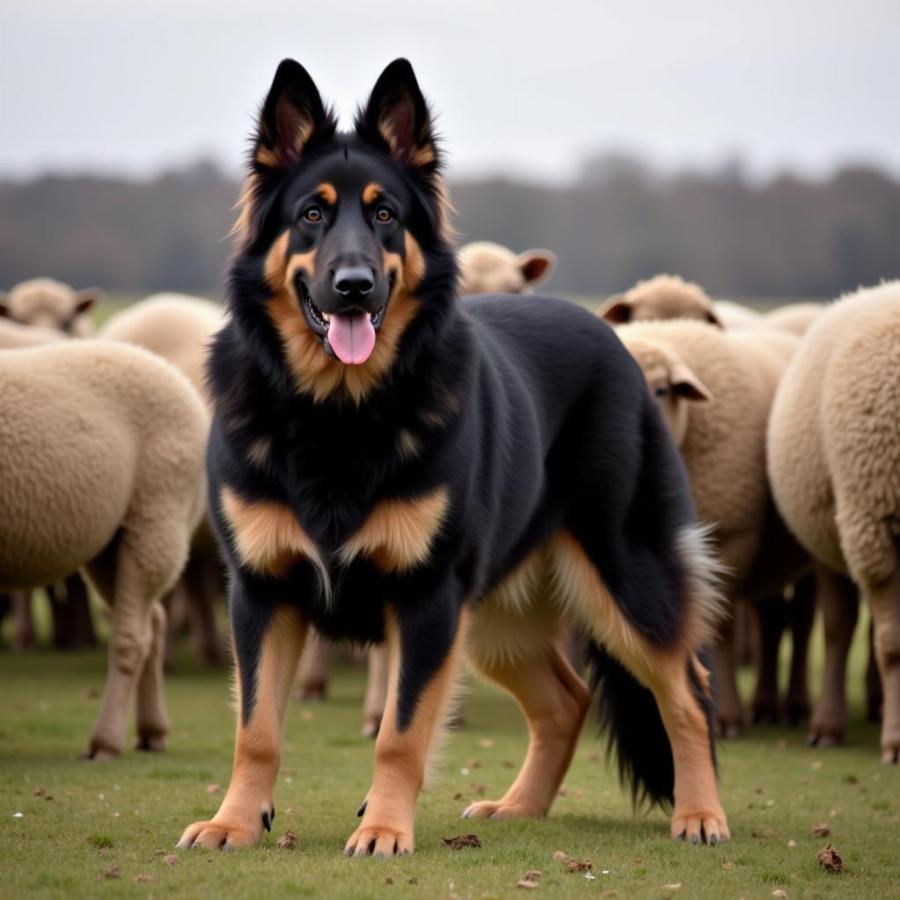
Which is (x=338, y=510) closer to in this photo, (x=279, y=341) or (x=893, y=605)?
(x=279, y=341)

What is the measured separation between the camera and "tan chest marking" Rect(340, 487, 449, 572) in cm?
503

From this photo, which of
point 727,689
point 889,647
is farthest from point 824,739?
point 889,647

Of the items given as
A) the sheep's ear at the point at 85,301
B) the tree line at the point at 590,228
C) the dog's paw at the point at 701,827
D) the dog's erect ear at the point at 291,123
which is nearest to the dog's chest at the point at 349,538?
the dog's erect ear at the point at 291,123

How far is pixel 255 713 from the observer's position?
5.13 m

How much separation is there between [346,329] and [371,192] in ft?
1.53

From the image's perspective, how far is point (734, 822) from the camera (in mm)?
6211

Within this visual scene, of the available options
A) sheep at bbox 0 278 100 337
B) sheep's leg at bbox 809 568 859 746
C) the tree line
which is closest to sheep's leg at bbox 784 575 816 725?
sheep's leg at bbox 809 568 859 746

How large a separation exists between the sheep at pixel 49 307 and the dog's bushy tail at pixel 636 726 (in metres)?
9.99

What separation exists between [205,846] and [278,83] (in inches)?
97.3

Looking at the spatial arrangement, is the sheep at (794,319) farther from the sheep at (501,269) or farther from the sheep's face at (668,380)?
the sheep's face at (668,380)

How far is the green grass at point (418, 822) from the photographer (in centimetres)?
470

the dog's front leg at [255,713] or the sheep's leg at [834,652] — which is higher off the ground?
the dog's front leg at [255,713]

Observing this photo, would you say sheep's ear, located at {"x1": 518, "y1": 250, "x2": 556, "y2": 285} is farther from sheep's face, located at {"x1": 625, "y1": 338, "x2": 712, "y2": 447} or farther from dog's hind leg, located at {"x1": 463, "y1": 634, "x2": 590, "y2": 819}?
dog's hind leg, located at {"x1": 463, "y1": 634, "x2": 590, "y2": 819}

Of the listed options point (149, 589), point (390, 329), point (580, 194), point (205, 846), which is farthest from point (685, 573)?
point (580, 194)
